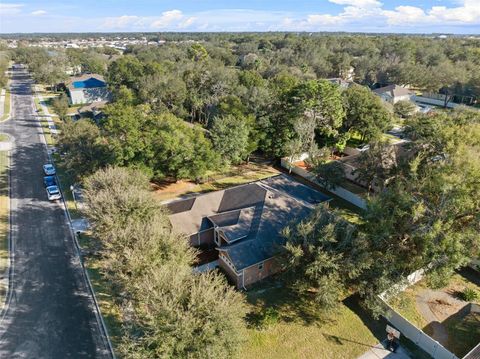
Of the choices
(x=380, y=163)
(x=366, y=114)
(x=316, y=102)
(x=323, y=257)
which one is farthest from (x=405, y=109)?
(x=323, y=257)

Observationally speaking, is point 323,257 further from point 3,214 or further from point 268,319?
point 3,214

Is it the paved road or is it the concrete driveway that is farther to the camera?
the concrete driveway

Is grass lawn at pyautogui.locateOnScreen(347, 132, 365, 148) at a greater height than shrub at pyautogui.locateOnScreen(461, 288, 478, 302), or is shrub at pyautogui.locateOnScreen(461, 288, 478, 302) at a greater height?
grass lawn at pyautogui.locateOnScreen(347, 132, 365, 148)

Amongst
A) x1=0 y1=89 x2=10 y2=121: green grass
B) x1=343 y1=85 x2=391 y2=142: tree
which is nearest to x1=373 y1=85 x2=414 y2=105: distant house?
x1=343 y1=85 x2=391 y2=142: tree

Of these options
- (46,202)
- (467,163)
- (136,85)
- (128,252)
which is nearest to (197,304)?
(128,252)

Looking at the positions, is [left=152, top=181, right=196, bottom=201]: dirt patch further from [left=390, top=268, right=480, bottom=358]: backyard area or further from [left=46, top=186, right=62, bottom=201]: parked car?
[left=390, top=268, right=480, bottom=358]: backyard area

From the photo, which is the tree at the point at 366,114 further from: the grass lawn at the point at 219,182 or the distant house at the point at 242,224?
the distant house at the point at 242,224

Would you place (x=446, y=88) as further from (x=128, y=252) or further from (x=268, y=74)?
(x=128, y=252)
